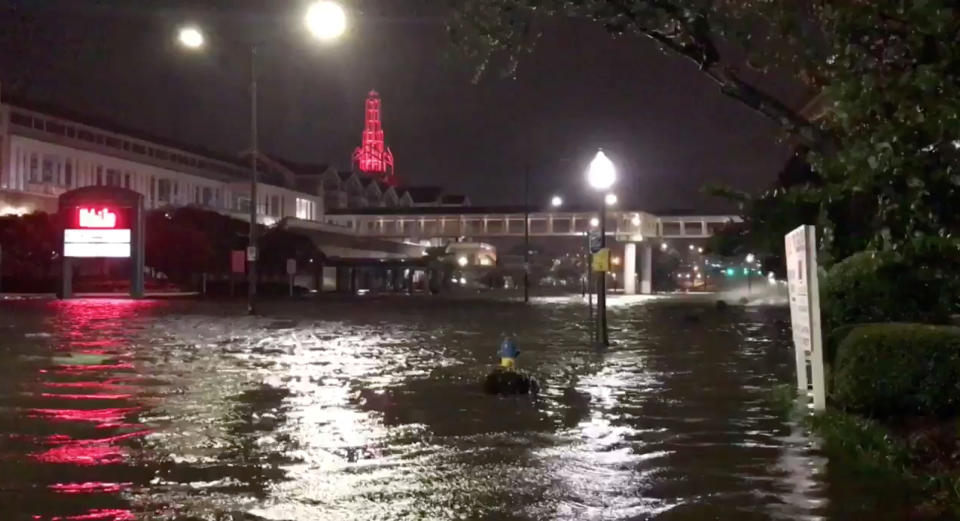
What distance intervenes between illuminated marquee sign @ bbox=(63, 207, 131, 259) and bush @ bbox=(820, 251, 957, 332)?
41765 mm

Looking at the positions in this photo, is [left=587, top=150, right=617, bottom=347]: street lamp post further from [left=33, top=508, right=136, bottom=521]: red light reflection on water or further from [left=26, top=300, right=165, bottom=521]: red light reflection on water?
[left=33, top=508, right=136, bottom=521]: red light reflection on water

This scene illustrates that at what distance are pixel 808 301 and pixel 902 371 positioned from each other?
1.67 m

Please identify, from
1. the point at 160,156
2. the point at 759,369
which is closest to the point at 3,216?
the point at 160,156

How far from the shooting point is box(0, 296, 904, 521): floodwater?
757 centimetres

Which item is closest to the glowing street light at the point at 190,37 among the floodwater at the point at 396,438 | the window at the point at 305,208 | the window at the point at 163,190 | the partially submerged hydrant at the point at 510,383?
the floodwater at the point at 396,438

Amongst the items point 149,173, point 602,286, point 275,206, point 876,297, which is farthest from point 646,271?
point 876,297

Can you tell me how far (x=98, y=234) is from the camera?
4984 centimetres

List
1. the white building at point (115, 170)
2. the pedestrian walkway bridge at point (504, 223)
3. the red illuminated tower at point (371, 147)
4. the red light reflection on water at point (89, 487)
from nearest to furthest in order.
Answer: the red light reflection on water at point (89, 487)
the white building at point (115, 170)
the pedestrian walkway bridge at point (504, 223)
the red illuminated tower at point (371, 147)

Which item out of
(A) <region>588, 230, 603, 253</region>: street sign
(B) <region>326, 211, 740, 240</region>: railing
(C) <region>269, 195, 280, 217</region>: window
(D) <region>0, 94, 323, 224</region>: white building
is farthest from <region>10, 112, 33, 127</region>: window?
(A) <region>588, 230, 603, 253</region>: street sign

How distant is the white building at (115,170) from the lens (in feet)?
214

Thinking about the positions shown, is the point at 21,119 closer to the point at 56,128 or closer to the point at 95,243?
the point at 56,128

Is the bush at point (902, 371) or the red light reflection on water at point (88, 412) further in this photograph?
the bush at point (902, 371)

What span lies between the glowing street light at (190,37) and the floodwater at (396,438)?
20.4ft

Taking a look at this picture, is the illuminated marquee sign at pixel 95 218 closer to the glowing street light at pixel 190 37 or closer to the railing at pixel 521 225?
the glowing street light at pixel 190 37
